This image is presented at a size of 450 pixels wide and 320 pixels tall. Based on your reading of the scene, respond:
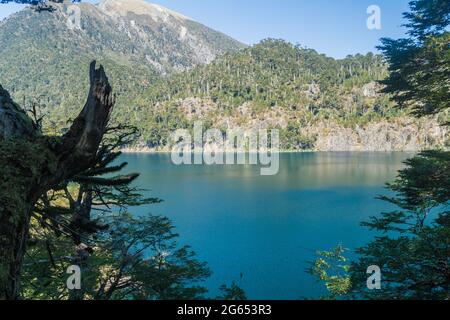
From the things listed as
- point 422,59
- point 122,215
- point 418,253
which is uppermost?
point 422,59

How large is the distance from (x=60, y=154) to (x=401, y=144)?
169m

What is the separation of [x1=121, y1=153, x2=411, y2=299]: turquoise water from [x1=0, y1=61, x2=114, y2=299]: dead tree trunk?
19861 mm

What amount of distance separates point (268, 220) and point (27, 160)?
3776 cm

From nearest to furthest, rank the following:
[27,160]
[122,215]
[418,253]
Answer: [27,160] < [418,253] < [122,215]

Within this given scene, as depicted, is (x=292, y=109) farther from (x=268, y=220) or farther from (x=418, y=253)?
(x=418, y=253)

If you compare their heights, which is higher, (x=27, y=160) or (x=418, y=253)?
(x=27, y=160)

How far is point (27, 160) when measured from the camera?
9.80ft

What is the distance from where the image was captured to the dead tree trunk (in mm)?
2787

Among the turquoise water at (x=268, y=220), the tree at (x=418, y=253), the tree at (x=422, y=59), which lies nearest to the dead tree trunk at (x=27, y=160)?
the tree at (x=418, y=253)

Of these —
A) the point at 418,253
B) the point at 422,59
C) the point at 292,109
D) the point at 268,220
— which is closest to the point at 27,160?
the point at 418,253

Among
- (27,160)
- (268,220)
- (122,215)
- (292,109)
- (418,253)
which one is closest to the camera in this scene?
(27,160)

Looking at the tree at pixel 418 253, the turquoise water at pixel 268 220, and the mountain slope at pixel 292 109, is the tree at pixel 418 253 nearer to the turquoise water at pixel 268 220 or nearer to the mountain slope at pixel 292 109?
the turquoise water at pixel 268 220

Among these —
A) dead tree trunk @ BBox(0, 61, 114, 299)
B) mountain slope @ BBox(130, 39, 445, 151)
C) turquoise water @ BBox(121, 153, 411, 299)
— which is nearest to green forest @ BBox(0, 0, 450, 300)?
Answer: dead tree trunk @ BBox(0, 61, 114, 299)

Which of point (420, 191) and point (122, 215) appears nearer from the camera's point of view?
point (122, 215)
